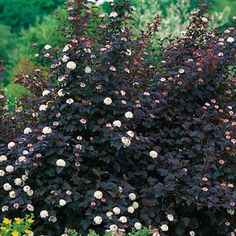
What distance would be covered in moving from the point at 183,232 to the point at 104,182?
1.95 ft

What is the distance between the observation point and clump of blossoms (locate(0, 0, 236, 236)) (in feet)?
11.3

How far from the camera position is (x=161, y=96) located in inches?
151

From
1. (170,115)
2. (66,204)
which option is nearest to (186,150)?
(170,115)

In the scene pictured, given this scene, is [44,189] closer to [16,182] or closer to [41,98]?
[16,182]

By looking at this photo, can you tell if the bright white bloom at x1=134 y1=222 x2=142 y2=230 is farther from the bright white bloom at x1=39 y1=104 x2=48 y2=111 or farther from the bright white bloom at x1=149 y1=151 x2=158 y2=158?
the bright white bloom at x1=39 y1=104 x2=48 y2=111

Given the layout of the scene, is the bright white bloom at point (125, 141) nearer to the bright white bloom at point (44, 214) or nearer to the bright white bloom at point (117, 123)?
the bright white bloom at point (117, 123)

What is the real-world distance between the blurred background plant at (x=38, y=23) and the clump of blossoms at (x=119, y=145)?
2669mm

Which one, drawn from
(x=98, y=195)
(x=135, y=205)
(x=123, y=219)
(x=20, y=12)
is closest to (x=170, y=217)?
(x=135, y=205)

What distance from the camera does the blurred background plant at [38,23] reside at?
808 centimetres

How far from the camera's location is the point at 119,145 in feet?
11.1

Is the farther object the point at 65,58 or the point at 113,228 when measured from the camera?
the point at 65,58

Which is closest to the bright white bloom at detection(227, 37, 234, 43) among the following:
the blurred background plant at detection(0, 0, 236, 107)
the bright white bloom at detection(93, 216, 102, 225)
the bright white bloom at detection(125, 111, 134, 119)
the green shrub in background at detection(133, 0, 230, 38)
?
the bright white bloom at detection(125, 111, 134, 119)

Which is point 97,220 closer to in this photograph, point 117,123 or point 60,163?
point 60,163

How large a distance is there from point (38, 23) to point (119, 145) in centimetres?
864
